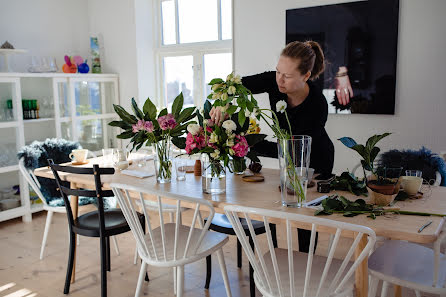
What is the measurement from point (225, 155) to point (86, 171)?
821 mm

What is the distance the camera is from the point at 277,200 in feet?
6.07

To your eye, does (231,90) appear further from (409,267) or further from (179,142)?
(409,267)

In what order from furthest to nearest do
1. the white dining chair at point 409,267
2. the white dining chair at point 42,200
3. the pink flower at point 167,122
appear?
the white dining chair at point 42,200 < the pink flower at point 167,122 < the white dining chair at point 409,267

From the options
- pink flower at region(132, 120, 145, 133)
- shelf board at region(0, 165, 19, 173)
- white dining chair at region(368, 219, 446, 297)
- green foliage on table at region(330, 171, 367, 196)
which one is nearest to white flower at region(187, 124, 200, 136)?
pink flower at region(132, 120, 145, 133)

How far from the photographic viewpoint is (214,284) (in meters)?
2.69

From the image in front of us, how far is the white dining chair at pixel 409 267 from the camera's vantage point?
1.57m

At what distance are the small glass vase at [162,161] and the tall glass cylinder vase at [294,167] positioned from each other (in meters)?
0.72

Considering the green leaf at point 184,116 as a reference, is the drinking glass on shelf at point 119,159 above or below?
below

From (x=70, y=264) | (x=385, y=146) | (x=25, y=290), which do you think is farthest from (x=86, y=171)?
(x=385, y=146)

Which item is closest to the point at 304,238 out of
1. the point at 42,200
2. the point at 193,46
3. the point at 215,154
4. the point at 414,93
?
the point at 215,154

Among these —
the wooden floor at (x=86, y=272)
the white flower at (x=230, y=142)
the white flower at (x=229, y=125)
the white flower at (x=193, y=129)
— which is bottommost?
the wooden floor at (x=86, y=272)

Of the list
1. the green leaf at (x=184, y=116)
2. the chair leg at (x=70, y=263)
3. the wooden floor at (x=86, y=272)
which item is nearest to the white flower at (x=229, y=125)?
the green leaf at (x=184, y=116)

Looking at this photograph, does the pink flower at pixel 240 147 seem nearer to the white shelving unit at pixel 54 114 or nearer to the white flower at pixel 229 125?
the white flower at pixel 229 125

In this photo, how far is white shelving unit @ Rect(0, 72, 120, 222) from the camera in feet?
12.7
